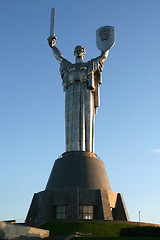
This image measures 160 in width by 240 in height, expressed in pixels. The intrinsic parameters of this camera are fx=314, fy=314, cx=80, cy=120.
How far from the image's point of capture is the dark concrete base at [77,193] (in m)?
25.5

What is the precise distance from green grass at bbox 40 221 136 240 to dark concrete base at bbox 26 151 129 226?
2.17 meters

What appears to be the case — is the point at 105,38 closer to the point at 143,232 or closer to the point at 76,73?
the point at 76,73

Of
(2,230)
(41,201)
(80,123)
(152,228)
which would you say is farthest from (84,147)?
(2,230)

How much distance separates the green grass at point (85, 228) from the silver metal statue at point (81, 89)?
29.3 ft

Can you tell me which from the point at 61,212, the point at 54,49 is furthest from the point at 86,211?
the point at 54,49

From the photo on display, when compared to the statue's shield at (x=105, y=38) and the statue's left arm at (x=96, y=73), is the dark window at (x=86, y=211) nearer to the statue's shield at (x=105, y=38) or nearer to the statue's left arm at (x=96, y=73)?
the statue's left arm at (x=96, y=73)

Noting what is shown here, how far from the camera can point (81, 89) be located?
3153 cm

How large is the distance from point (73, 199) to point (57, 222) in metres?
3.17

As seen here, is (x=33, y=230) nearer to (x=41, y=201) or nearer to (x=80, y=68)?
(x=41, y=201)

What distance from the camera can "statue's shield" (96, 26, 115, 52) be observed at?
107 ft

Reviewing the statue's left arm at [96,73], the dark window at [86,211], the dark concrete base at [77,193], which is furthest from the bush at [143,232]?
the statue's left arm at [96,73]

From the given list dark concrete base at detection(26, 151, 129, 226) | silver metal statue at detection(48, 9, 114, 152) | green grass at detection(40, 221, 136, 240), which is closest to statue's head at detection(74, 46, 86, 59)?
silver metal statue at detection(48, 9, 114, 152)

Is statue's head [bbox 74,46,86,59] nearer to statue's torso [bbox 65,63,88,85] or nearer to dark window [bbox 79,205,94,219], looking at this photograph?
statue's torso [bbox 65,63,88,85]

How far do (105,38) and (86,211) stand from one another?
→ 701 inches
